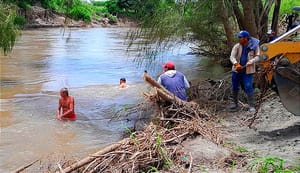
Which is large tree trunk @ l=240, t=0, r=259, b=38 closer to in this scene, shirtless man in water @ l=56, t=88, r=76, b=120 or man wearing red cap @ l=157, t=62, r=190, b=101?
man wearing red cap @ l=157, t=62, r=190, b=101

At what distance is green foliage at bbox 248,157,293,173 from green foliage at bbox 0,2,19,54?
11817mm

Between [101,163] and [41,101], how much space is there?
8.49 metres

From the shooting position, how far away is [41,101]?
13812 millimetres

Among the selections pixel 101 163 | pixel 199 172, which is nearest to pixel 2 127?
pixel 101 163

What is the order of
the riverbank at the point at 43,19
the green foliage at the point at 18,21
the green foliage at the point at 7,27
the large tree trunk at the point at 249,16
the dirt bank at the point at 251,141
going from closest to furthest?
the dirt bank at the point at 251,141 → the large tree trunk at the point at 249,16 → the green foliage at the point at 7,27 → the green foliage at the point at 18,21 → the riverbank at the point at 43,19

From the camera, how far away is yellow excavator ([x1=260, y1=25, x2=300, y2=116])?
6562 millimetres

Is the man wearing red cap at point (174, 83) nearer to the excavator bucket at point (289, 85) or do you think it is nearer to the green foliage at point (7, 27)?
the excavator bucket at point (289, 85)

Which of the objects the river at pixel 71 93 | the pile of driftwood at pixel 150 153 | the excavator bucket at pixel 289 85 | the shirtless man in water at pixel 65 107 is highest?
the excavator bucket at pixel 289 85

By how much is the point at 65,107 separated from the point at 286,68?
6086 millimetres

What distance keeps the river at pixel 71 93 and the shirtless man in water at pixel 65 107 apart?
191 mm

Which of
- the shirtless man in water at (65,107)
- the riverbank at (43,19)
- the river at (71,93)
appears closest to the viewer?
the river at (71,93)

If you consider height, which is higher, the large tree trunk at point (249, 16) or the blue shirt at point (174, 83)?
the large tree trunk at point (249, 16)

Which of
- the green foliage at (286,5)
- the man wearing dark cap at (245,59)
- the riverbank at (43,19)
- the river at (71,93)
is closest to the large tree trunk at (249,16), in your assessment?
the man wearing dark cap at (245,59)

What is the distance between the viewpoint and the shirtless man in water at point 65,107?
36.3 feet
